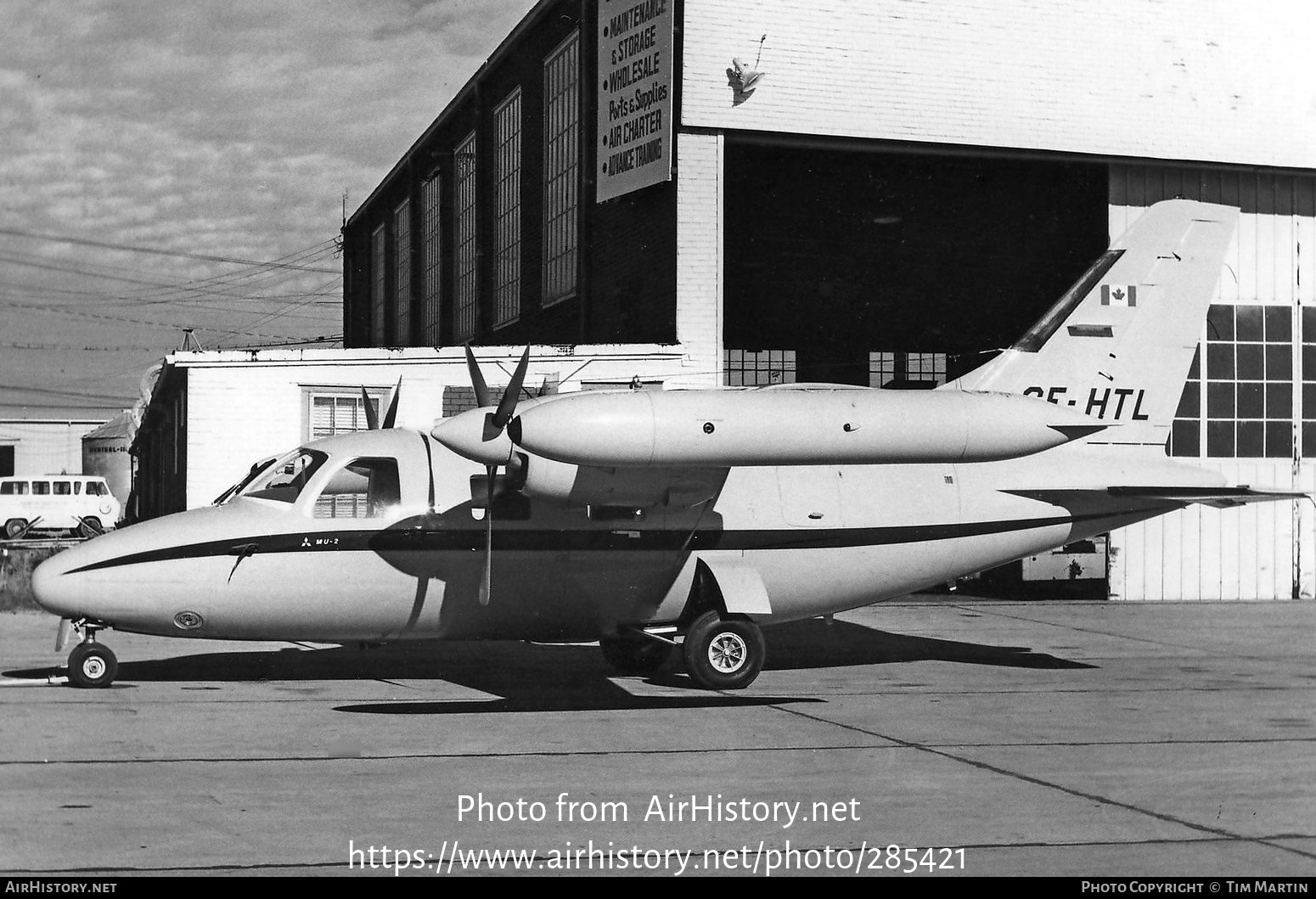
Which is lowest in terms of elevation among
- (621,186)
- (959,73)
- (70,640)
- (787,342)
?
(70,640)

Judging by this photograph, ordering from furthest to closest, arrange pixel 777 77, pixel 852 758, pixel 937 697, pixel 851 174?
Answer: pixel 851 174
pixel 777 77
pixel 937 697
pixel 852 758

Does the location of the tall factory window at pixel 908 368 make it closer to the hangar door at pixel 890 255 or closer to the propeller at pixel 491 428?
the hangar door at pixel 890 255

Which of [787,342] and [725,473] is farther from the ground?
[787,342]

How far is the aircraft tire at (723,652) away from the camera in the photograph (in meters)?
14.8

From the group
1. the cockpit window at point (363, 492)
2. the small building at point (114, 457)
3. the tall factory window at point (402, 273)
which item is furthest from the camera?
the small building at point (114, 457)

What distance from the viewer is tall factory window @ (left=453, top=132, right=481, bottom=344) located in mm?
39647

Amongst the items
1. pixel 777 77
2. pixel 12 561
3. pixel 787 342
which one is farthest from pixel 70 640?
pixel 787 342

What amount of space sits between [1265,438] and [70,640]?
2260cm

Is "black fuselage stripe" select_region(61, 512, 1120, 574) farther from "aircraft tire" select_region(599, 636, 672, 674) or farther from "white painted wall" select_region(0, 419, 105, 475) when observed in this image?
"white painted wall" select_region(0, 419, 105, 475)

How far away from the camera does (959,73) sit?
26062 mm

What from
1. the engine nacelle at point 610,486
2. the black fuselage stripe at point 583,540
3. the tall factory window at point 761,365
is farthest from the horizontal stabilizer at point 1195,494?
the tall factory window at point 761,365

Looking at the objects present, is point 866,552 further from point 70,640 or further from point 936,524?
point 70,640

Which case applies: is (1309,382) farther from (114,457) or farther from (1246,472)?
(114,457)

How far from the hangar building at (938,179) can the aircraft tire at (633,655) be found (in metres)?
9.36
